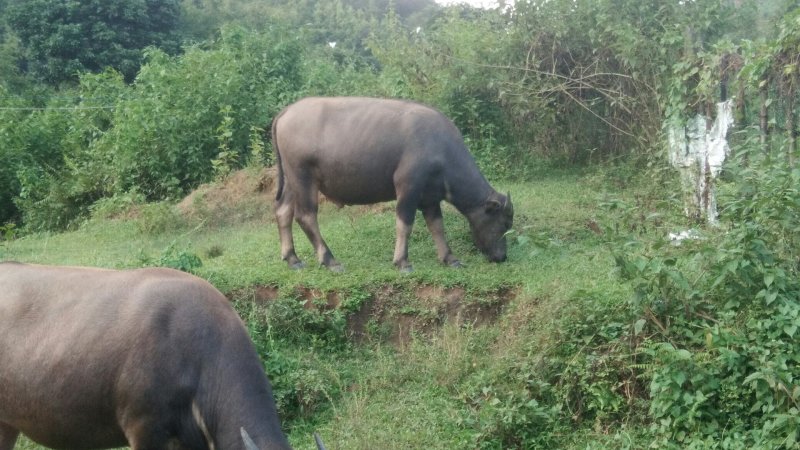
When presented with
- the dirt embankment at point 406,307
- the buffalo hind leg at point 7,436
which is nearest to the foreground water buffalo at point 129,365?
the buffalo hind leg at point 7,436

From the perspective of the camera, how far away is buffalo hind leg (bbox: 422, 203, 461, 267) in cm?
957

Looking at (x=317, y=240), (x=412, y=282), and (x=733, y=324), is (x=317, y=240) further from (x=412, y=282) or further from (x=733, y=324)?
(x=733, y=324)

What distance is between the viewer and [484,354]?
25.0ft

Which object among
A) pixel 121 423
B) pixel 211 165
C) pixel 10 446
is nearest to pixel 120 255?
pixel 211 165

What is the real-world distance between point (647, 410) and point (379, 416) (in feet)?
6.42

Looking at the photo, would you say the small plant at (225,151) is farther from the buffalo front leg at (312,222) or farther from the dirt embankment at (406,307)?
the dirt embankment at (406,307)

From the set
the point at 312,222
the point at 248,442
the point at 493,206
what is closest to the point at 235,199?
the point at 312,222

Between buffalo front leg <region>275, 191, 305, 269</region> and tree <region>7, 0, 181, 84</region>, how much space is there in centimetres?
1551

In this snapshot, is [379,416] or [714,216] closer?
[379,416]

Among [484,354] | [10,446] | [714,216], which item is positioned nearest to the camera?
[10,446]

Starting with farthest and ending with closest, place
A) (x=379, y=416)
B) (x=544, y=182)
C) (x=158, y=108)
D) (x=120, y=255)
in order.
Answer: (x=158, y=108), (x=544, y=182), (x=120, y=255), (x=379, y=416)

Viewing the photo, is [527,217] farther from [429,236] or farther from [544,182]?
[544,182]

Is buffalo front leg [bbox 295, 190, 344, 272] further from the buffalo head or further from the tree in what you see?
the tree

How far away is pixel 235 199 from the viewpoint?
13430 mm
